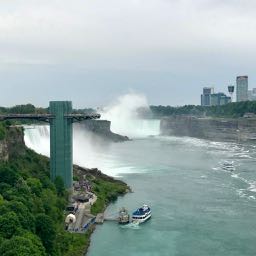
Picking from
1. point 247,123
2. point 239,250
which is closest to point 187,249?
point 239,250

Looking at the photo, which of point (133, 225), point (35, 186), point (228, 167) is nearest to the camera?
point (35, 186)

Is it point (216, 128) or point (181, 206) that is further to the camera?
point (216, 128)

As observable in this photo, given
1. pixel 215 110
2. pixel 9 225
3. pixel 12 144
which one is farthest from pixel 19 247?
pixel 215 110

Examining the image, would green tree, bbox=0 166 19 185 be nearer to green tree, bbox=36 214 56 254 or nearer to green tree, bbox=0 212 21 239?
green tree, bbox=36 214 56 254

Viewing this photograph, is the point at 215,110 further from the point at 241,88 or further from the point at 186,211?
the point at 186,211

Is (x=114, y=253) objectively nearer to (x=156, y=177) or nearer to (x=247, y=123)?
(x=156, y=177)
